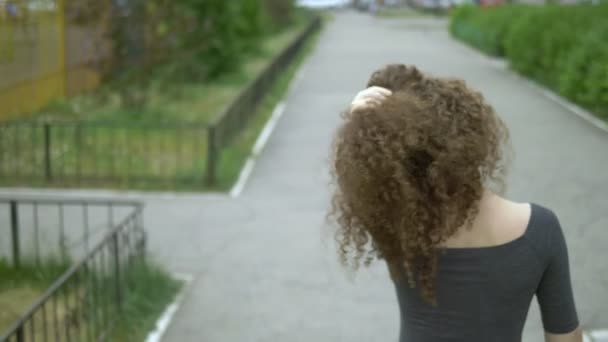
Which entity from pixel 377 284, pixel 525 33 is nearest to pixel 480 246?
pixel 377 284

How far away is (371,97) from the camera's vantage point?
2285 mm

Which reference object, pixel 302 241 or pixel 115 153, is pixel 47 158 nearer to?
pixel 115 153

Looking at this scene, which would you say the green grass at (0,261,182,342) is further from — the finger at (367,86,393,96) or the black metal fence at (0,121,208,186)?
the black metal fence at (0,121,208,186)

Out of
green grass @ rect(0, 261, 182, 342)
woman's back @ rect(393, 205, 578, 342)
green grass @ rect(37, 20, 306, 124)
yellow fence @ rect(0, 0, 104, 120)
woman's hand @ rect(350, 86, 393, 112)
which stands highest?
woman's hand @ rect(350, 86, 393, 112)

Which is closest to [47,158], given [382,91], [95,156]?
[95,156]

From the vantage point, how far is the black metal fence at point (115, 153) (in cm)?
1017

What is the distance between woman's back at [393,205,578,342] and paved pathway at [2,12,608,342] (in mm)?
908

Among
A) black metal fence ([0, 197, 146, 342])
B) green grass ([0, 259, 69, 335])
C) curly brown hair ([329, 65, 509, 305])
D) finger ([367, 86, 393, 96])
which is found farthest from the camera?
green grass ([0, 259, 69, 335])

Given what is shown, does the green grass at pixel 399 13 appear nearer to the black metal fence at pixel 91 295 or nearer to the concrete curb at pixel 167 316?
the concrete curb at pixel 167 316

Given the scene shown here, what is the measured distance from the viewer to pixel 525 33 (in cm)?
2116

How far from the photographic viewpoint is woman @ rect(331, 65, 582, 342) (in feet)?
7.25

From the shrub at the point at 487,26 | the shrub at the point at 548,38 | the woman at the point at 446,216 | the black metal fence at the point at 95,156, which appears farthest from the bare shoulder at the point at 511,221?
the shrub at the point at 487,26

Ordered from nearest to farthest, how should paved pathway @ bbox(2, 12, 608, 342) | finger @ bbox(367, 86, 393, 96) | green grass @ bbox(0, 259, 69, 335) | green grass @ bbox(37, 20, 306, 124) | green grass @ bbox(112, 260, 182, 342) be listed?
1. finger @ bbox(367, 86, 393, 96)
2. green grass @ bbox(0, 259, 69, 335)
3. green grass @ bbox(112, 260, 182, 342)
4. paved pathway @ bbox(2, 12, 608, 342)
5. green grass @ bbox(37, 20, 306, 124)

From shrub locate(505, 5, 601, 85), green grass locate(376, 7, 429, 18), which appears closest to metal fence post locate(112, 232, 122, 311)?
shrub locate(505, 5, 601, 85)
